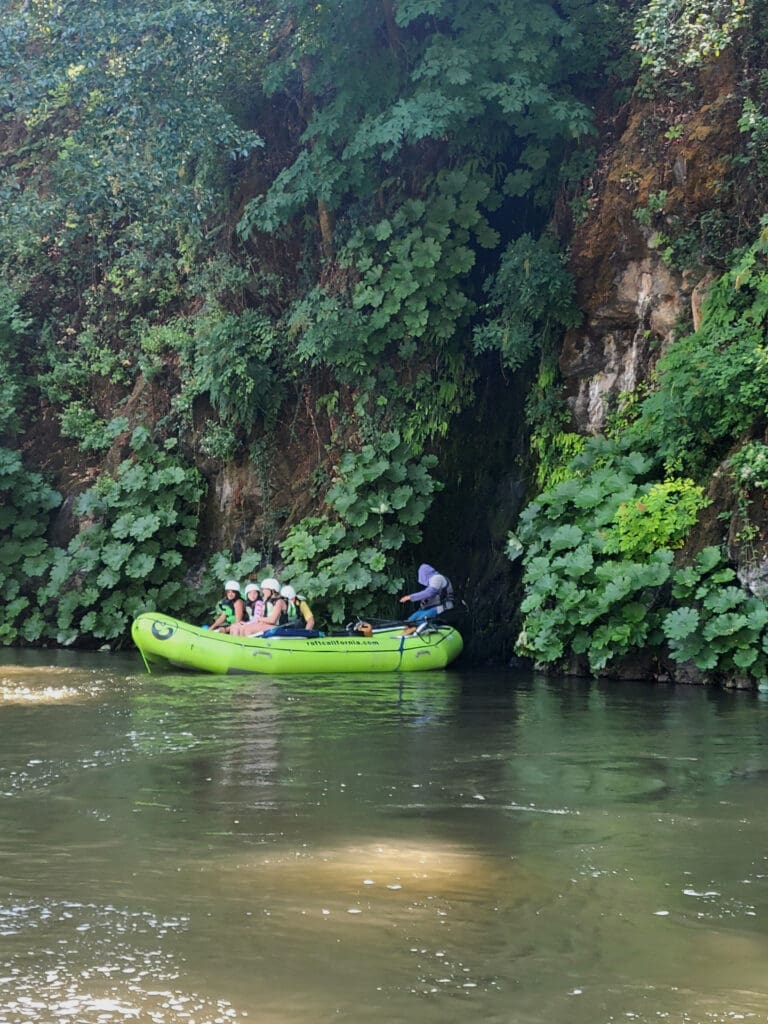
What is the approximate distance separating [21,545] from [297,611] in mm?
5863

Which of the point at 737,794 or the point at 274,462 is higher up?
the point at 274,462

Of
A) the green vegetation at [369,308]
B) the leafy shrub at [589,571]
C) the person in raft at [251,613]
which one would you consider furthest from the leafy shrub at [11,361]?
the leafy shrub at [589,571]

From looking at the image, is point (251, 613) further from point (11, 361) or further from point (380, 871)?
point (380, 871)

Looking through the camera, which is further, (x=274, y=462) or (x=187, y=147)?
(x=274, y=462)

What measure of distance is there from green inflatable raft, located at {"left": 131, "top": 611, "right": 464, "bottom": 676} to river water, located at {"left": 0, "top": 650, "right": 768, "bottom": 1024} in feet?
13.6

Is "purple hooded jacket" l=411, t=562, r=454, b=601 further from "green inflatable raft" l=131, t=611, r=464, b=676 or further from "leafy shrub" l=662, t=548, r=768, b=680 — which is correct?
"leafy shrub" l=662, t=548, r=768, b=680

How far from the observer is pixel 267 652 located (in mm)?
14539

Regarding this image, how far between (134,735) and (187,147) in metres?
10.3

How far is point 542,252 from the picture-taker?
1628 cm

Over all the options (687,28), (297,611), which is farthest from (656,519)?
(687,28)

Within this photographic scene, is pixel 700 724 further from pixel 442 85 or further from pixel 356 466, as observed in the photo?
pixel 442 85

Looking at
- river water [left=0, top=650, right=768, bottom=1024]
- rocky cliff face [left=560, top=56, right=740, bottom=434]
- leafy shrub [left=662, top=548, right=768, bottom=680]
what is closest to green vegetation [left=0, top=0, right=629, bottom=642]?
rocky cliff face [left=560, top=56, right=740, bottom=434]

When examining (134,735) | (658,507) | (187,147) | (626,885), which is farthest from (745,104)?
(626,885)

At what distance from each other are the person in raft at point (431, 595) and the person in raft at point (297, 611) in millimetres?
1244
